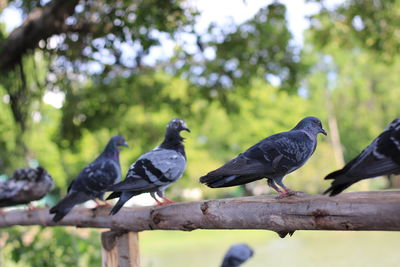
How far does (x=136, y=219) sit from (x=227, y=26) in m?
5.85

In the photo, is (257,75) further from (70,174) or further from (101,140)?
(70,174)

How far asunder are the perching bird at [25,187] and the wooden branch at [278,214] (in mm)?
1793

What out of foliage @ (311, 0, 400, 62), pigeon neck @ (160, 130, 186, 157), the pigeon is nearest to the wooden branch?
pigeon neck @ (160, 130, 186, 157)

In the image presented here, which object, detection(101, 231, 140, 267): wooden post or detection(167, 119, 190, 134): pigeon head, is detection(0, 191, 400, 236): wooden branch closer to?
detection(101, 231, 140, 267): wooden post

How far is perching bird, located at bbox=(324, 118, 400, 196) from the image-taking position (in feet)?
6.31

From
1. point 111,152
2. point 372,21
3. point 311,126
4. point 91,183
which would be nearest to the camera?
point 311,126

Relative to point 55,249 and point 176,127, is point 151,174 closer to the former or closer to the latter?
point 176,127

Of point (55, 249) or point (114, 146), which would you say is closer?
point (114, 146)

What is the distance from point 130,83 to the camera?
29.1ft

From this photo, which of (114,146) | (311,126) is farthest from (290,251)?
(311,126)

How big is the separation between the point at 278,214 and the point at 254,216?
14cm

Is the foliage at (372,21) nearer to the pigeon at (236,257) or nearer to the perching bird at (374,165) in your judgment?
the pigeon at (236,257)

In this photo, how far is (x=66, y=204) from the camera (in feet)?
11.9

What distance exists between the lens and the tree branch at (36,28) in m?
6.20
